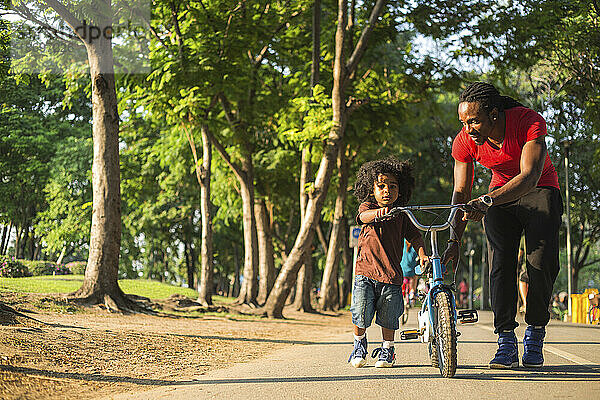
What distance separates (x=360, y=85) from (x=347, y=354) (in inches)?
500

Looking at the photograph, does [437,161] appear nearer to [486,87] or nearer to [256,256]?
[256,256]

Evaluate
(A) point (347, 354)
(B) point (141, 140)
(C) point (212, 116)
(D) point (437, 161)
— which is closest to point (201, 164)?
(C) point (212, 116)

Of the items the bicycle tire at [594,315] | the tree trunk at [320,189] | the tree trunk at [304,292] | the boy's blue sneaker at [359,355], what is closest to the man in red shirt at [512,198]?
the boy's blue sneaker at [359,355]

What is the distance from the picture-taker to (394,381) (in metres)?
5.34

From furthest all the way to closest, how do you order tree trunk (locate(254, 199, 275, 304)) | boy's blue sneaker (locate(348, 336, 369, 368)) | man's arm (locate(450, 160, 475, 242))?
tree trunk (locate(254, 199, 275, 304))
boy's blue sneaker (locate(348, 336, 369, 368))
man's arm (locate(450, 160, 475, 242))

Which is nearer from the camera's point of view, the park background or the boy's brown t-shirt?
the boy's brown t-shirt

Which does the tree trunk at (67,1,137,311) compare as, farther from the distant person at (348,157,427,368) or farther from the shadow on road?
the distant person at (348,157,427,368)

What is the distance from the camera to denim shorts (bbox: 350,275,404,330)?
611cm

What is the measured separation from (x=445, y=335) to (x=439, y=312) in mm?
219

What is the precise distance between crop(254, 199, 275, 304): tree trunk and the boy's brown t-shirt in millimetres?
15198

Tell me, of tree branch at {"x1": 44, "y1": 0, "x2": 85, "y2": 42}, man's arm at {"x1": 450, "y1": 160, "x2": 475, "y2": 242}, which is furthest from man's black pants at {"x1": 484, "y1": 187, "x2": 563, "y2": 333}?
tree branch at {"x1": 44, "y1": 0, "x2": 85, "y2": 42}

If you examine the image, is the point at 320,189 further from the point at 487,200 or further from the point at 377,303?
the point at 487,200

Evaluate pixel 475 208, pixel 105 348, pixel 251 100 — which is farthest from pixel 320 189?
pixel 475 208

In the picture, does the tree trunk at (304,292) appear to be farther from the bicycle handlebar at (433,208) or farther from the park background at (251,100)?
the bicycle handlebar at (433,208)
